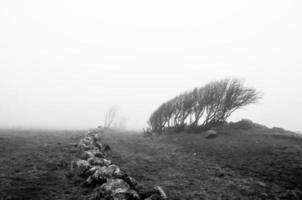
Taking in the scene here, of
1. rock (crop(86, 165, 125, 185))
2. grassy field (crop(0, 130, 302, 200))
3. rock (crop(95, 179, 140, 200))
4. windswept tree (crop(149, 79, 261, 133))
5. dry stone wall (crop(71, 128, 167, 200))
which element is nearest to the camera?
rock (crop(95, 179, 140, 200))

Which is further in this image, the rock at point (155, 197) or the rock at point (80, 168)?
the rock at point (80, 168)

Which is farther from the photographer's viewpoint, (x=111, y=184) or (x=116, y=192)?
(x=111, y=184)

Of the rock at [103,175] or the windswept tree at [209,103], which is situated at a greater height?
the windswept tree at [209,103]

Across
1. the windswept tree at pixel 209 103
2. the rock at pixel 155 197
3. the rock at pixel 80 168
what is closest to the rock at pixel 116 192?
the rock at pixel 155 197

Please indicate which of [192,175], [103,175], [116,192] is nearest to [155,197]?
[116,192]

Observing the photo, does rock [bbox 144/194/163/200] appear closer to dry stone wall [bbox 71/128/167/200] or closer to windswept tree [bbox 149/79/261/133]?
dry stone wall [bbox 71/128/167/200]

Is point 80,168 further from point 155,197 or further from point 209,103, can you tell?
point 209,103

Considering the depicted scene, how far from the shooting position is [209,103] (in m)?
21.4

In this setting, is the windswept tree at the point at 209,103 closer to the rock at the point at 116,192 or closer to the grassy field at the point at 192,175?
the grassy field at the point at 192,175

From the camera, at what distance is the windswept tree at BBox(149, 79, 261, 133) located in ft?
65.8

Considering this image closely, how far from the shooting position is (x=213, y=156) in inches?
443

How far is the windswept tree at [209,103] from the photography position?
65.8ft

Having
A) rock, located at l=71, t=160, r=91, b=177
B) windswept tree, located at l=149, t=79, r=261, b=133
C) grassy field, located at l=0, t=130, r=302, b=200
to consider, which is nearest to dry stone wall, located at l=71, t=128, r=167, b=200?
rock, located at l=71, t=160, r=91, b=177

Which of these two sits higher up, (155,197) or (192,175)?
(155,197)
